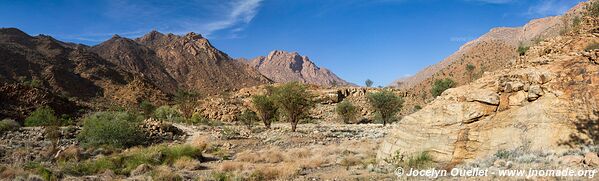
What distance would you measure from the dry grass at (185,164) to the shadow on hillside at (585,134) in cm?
1061

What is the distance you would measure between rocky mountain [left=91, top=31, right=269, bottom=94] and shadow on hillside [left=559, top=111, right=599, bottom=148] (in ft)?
292

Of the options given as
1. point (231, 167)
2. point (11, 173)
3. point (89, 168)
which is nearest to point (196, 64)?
point (89, 168)

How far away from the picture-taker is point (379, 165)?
11.4m

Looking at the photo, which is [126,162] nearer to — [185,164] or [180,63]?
[185,164]

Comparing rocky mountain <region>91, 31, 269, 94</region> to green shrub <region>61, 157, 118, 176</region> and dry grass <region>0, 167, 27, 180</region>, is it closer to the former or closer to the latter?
green shrub <region>61, 157, 118, 176</region>

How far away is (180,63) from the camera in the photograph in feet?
367

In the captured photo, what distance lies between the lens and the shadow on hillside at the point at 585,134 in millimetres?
8664

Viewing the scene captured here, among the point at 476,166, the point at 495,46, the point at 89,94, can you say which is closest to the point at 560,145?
the point at 476,166

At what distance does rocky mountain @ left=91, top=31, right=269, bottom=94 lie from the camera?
10175 centimetres

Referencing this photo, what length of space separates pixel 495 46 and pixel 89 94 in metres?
77.4

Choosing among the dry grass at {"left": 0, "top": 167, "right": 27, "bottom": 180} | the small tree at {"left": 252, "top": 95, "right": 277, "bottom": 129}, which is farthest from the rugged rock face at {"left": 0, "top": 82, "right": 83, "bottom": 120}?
the dry grass at {"left": 0, "top": 167, "right": 27, "bottom": 180}

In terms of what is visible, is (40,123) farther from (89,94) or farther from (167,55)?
(167,55)

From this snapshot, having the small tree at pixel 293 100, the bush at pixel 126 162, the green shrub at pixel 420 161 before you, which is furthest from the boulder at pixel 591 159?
the small tree at pixel 293 100

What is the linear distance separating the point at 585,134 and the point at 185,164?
1138 cm
